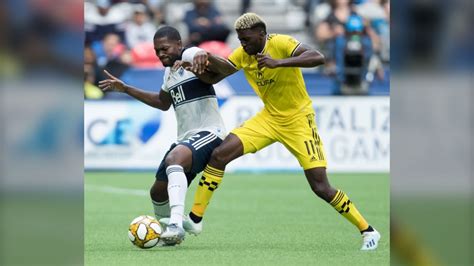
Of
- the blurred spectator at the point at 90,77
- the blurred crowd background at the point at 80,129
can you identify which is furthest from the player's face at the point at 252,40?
the blurred spectator at the point at 90,77

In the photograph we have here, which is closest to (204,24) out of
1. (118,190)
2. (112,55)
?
(112,55)

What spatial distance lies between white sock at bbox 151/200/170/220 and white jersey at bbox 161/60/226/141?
620mm

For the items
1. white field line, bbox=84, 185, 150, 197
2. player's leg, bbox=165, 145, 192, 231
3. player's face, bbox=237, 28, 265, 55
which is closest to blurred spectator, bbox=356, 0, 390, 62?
white field line, bbox=84, 185, 150, 197

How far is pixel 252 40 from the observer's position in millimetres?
8570

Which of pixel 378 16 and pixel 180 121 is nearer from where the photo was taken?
pixel 180 121

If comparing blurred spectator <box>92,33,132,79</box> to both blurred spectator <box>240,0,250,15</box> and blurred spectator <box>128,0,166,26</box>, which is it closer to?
blurred spectator <box>128,0,166,26</box>

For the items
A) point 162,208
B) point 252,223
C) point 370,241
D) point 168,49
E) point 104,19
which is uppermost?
point 104,19

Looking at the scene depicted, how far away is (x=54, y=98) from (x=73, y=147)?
17 cm

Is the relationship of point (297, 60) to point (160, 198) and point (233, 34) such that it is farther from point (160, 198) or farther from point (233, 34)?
point (233, 34)

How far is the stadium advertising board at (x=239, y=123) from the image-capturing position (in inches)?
731

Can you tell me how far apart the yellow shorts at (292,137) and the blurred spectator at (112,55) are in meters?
11.2

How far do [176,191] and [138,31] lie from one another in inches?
547

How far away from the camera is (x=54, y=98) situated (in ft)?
8.66

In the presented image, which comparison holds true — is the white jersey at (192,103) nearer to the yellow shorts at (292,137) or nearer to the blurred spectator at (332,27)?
the yellow shorts at (292,137)
